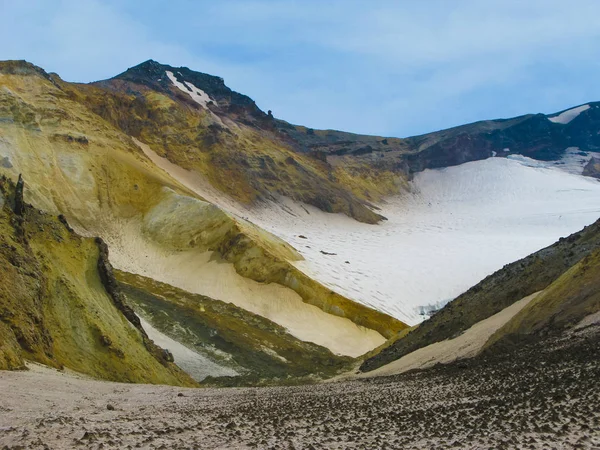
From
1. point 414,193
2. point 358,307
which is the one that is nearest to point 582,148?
point 414,193

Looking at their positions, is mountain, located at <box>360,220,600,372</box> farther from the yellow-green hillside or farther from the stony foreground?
the yellow-green hillside

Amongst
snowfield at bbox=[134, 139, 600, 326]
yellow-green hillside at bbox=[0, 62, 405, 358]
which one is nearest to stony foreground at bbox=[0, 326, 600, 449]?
yellow-green hillside at bbox=[0, 62, 405, 358]

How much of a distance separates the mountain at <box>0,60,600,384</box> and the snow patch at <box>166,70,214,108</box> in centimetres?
80

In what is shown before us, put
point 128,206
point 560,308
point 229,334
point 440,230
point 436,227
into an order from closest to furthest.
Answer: point 560,308 → point 229,334 → point 128,206 → point 440,230 → point 436,227

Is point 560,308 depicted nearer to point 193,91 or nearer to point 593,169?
point 193,91

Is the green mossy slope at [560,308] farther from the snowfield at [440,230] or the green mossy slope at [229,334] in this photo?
the snowfield at [440,230]

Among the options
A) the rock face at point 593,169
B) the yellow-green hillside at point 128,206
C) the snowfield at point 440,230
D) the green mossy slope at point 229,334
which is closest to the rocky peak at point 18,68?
the yellow-green hillside at point 128,206

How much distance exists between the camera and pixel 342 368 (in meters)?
44.1

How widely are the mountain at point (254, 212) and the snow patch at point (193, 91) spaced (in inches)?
31.5

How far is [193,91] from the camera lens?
147 m

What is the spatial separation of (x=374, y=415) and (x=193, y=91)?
141475mm

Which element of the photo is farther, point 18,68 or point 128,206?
point 18,68

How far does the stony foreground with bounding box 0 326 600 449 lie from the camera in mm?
9812

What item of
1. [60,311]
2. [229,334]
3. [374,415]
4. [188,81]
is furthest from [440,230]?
[374,415]
